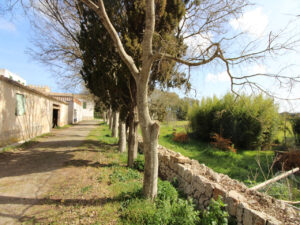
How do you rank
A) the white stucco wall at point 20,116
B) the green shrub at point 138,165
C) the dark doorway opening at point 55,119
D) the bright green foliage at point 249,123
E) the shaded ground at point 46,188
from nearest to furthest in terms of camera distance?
1. the shaded ground at point 46,188
2. the green shrub at point 138,165
3. the white stucco wall at point 20,116
4. the bright green foliage at point 249,123
5. the dark doorway opening at point 55,119

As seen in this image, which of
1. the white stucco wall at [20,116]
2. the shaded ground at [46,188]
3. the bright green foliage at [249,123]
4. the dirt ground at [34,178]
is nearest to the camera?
the shaded ground at [46,188]

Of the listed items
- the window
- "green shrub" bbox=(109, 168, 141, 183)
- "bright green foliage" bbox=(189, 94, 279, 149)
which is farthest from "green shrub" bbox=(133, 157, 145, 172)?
the window

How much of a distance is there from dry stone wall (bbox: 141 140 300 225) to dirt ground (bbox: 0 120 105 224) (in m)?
2.03

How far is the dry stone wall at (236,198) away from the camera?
222 centimetres

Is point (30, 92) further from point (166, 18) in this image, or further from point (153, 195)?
point (153, 195)

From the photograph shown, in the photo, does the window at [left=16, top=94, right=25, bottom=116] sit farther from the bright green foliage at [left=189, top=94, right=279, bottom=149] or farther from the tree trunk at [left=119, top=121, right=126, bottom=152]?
the bright green foliage at [left=189, top=94, right=279, bottom=149]

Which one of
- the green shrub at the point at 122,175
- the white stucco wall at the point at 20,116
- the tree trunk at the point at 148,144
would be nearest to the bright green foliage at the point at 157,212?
the tree trunk at the point at 148,144

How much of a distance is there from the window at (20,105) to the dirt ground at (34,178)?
2.28 m

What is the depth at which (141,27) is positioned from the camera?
5285 millimetres

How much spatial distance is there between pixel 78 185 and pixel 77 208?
1.09 meters

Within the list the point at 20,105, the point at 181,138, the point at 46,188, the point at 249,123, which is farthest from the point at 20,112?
the point at 249,123

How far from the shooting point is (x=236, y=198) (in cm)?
259

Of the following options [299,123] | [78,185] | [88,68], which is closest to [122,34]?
[88,68]

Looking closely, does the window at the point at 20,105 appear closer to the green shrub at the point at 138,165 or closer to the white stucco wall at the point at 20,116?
the white stucco wall at the point at 20,116
